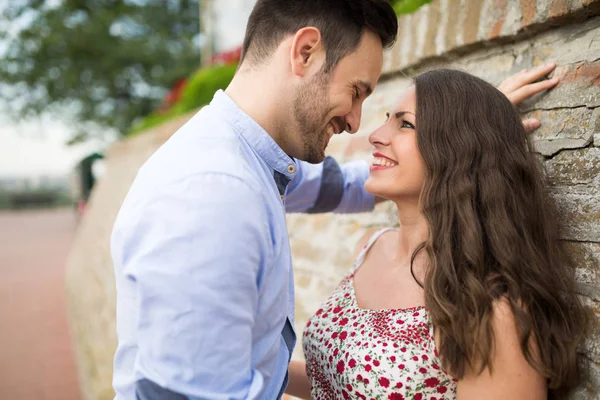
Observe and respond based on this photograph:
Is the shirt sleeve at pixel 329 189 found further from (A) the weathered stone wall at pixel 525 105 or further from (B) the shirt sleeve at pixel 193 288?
(B) the shirt sleeve at pixel 193 288

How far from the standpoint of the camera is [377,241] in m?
2.15

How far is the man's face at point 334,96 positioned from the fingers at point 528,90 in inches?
20.6

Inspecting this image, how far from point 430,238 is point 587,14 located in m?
0.90

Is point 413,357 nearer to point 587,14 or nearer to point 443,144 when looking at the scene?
point 443,144

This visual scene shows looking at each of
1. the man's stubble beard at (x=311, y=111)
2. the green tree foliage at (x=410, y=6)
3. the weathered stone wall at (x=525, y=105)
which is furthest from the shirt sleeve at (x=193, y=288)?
the green tree foliage at (x=410, y=6)

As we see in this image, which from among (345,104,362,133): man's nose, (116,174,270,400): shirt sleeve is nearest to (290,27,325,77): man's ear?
(345,104,362,133): man's nose

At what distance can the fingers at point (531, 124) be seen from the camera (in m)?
1.83

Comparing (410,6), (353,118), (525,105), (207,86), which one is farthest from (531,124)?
(207,86)

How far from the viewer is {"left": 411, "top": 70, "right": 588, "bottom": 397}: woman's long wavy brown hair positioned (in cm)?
145

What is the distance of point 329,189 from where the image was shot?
2312mm

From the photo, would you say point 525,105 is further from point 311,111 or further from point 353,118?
point 311,111

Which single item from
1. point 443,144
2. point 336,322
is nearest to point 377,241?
point 336,322

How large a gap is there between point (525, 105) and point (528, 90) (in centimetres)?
10

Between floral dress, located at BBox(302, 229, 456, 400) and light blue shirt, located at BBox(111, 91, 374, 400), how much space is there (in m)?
0.38
